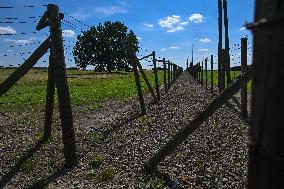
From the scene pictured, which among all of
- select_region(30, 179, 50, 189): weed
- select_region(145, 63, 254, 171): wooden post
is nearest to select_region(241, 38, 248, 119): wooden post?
select_region(145, 63, 254, 171): wooden post

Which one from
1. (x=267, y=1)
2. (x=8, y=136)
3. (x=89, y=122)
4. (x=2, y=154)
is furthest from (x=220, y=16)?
(x=267, y=1)

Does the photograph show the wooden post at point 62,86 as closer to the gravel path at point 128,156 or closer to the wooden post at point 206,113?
the gravel path at point 128,156

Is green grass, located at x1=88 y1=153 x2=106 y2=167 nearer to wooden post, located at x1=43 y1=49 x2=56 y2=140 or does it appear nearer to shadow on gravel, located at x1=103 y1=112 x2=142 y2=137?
wooden post, located at x1=43 y1=49 x2=56 y2=140

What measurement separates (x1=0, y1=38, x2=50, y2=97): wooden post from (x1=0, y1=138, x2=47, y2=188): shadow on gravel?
1509 millimetres

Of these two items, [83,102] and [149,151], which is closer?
[149,151]

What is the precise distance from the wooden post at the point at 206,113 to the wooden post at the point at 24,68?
2.77 metres

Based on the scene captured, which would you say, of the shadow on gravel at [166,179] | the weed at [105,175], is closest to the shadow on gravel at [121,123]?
the weed at [105,175]

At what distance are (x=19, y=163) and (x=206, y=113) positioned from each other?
430 centimetres

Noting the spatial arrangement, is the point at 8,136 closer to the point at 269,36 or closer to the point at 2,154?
the point at 2,154

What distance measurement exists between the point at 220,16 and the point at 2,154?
62.1 feet

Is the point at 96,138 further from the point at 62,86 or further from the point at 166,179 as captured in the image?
the point at 166,179

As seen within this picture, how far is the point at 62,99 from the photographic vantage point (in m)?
7.25

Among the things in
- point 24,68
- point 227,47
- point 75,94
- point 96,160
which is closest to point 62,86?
point 24,68

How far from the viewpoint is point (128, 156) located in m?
7.75
